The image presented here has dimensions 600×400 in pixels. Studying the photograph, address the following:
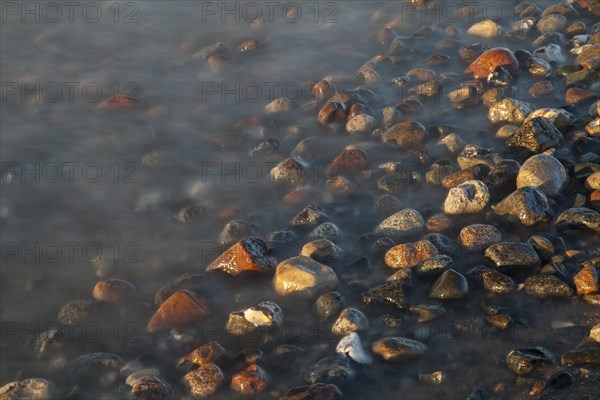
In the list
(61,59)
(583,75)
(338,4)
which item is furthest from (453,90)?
(61,59)

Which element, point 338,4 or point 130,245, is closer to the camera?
point 130,245

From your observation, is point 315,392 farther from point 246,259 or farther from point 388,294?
point 246,259

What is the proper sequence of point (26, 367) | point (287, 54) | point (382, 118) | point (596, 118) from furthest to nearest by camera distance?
point (287, 54) → point (382, 118) → point (596, 118) → point (26, 367)

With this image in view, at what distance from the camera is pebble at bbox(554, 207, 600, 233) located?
14.1ft

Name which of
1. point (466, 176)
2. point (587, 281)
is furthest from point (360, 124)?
point (587, 281)

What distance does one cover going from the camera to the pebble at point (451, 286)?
392 cm

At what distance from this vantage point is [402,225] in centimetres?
451

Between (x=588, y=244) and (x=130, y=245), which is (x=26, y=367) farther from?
(x=588, y=244)

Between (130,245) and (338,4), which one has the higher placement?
(338,4)

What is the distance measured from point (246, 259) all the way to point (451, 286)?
1.16 m

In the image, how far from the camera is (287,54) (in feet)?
23.7

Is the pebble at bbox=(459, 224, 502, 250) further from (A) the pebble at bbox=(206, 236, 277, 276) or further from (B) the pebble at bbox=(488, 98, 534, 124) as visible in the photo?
(B) the pebble at bbox=(488, 98, 534, 124)

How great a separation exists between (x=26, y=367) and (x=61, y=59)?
4472mm

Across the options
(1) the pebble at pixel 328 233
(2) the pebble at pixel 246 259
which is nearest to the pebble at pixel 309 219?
(1) the pebble at pixel 328 233
